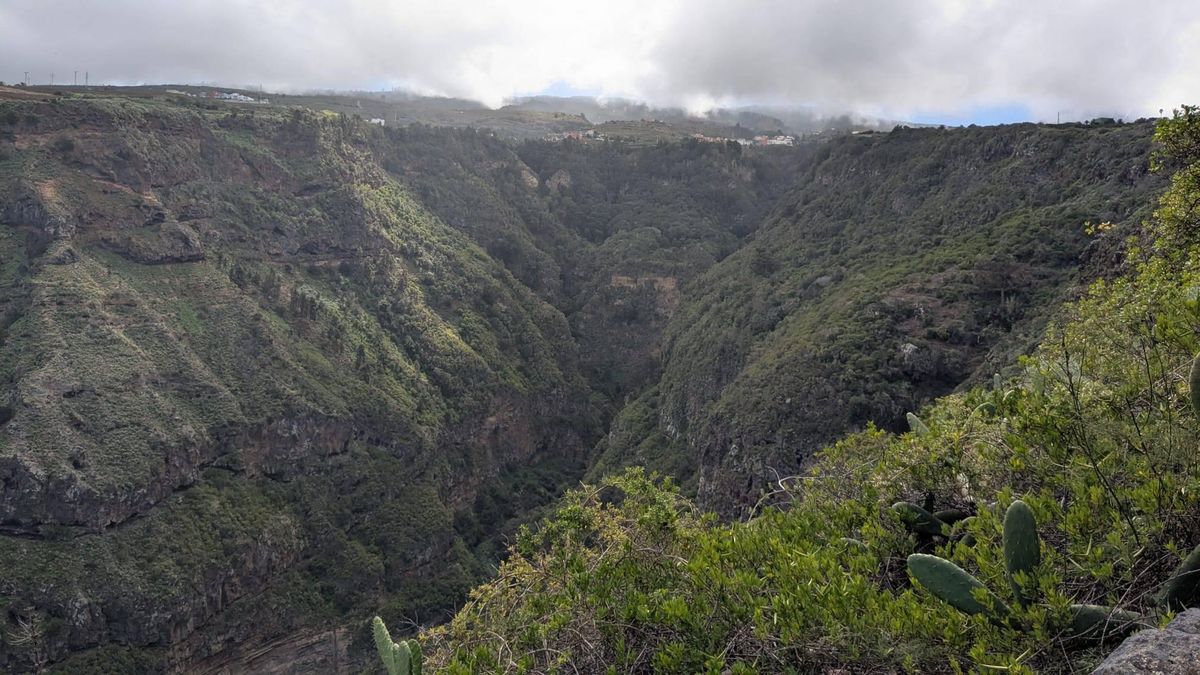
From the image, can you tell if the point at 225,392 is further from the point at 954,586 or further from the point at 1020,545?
the point at 1020,545

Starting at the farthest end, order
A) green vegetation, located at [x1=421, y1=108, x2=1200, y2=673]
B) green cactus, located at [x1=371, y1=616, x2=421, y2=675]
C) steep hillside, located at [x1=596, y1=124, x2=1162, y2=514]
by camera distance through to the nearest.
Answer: steep hillside, located at [x1=596, y1=124, x2=1162, y2=514], green cactus, located at [x1=371, y1=616, x2=421, y2=675], green vegetation, located at [x1=421, y1=108, x2=1200, y2=673]

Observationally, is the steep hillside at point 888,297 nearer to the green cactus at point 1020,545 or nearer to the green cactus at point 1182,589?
the green cactus at point 1020,545

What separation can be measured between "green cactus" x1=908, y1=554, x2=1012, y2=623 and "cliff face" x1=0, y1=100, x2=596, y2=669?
52779 millimetres

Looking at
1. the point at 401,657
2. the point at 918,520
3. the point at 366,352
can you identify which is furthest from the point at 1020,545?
the point at 366,352

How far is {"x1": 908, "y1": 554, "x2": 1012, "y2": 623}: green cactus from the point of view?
257 inches

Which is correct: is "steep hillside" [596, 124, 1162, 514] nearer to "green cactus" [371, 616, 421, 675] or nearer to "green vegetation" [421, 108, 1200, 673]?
"green vegetation" [421, 108, 1200, 673]

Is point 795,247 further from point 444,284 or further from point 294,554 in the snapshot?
point 294,554

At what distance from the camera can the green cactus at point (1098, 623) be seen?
19.8 ft

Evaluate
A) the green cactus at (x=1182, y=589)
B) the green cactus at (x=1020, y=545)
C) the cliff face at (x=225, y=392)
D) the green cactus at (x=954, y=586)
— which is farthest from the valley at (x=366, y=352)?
the green cactus at (x=954, y=586)

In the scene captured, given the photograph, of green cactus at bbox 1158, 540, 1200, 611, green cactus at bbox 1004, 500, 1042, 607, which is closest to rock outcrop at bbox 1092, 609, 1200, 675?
green cactus at bbox 1158, 540, 1200, 611

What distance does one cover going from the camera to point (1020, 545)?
663 centimetres

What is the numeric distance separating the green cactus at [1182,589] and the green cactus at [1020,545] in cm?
94

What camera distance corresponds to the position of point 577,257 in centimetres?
11819

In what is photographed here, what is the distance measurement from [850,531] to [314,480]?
200 ft
